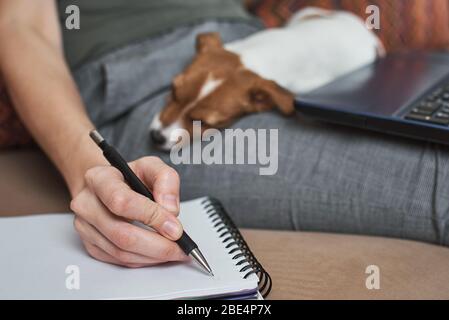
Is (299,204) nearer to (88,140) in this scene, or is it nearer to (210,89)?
(88,140)

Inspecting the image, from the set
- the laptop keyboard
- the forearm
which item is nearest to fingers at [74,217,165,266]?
the forearm

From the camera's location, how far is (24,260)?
61 cm

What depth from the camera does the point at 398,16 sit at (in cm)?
142

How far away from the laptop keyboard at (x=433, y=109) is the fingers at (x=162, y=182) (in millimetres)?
322

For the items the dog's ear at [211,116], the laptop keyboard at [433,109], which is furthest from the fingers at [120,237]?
the dog's ear at [211,116]

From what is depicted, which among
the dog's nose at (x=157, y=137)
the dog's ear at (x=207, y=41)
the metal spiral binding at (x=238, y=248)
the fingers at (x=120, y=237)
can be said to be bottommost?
the metal spiral binding at (x=238, y=248)

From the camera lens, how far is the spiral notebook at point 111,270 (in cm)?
54

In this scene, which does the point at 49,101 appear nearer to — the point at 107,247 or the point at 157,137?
the point at 157,137

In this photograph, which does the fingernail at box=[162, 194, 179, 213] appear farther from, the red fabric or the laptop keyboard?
the red fabric

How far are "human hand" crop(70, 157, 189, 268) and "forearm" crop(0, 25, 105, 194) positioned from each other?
0.35 feet

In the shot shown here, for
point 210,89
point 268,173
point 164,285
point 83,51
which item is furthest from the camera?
point 210,89

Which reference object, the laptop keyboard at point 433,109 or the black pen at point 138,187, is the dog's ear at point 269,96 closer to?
the laptop keyboard at point 433,109

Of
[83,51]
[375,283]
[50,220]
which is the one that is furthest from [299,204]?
[83,51]
